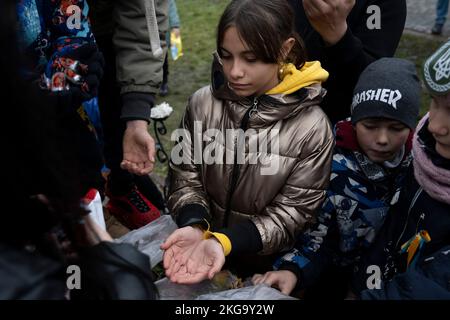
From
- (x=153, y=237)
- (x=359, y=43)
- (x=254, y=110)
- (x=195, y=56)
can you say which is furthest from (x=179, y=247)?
(x=195, y=56)

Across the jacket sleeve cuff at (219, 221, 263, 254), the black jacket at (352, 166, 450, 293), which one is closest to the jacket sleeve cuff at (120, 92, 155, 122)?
the jacket sleeve cuff at (219, 221, 263, 254)

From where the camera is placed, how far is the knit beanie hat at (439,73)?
1.35m

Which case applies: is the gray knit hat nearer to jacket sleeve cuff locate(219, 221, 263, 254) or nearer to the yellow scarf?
the yellow scarf

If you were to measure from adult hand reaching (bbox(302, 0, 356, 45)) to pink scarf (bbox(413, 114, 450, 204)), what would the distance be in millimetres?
504

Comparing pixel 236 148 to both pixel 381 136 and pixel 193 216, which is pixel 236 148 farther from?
pixel 381 136

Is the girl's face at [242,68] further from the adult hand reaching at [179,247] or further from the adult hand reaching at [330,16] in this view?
the adult hand reaching at [179,247]

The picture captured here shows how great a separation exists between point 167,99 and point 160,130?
1.19 metres

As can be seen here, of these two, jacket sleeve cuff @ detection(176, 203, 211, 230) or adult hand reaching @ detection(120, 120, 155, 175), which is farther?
adult hand reaching @ detection(120, 120, 155, 175)

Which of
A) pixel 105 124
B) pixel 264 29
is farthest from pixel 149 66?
pixel 264 29

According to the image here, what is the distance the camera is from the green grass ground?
16.8 feet

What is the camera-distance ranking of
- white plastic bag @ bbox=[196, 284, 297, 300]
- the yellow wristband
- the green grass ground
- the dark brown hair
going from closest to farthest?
white plastic bag @ bbox=[196, 284, 297, 300] → the yellow wristband → the dark brown hair → the green grass ground

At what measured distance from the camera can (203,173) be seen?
1873 millimetres

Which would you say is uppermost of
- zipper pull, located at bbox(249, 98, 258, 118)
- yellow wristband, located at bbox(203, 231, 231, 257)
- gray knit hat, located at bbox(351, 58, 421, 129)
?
gray knit hat, located at bbox(351, 58, 421, 129)

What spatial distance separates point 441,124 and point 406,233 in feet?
1.38
